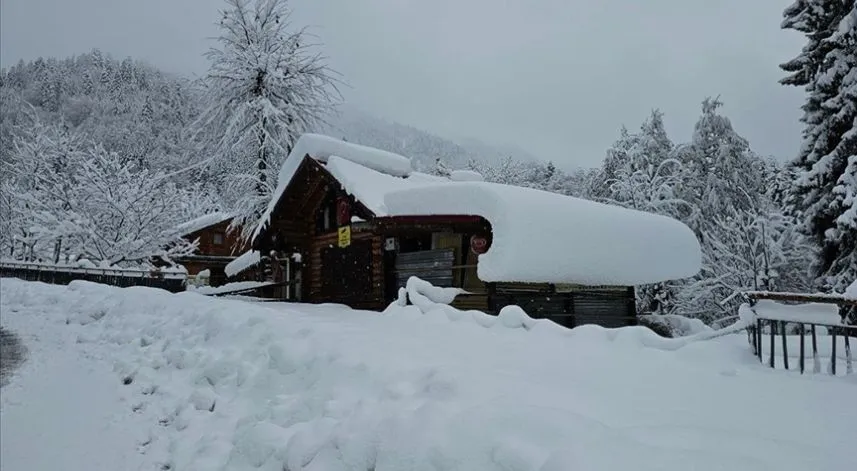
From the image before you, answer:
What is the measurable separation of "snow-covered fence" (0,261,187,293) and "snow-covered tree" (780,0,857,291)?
1990 centimetres

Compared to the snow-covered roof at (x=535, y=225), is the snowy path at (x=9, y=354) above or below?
below

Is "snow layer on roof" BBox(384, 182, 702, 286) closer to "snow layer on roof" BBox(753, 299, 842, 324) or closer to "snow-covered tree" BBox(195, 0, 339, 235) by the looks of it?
"snow layer on roof" BBox(753, 299, 842, 324)

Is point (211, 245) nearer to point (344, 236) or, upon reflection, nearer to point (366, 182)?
point (344, 236)

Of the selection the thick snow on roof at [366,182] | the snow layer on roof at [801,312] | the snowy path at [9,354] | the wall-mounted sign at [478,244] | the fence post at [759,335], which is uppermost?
the thick snow on roof at [366,182]

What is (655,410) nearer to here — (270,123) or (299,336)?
(299,336)

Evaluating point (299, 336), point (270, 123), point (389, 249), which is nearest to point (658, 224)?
point (389, 249)

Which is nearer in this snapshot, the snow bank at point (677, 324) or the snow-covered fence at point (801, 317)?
the snow-covered fence at point (801, 317)

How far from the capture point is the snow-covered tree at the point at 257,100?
23.6m

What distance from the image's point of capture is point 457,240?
1554 cm

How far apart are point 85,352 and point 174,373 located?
2798 millimetres

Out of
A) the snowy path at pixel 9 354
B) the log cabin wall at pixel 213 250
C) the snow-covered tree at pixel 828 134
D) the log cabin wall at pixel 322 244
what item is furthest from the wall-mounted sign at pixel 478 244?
the log cabin wall at pixel 213 250

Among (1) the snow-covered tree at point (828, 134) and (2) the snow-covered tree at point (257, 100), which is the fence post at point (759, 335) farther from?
(2) the snow-covered tree at point (257, 100)

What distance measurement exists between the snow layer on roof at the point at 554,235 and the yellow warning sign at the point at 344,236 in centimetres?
300

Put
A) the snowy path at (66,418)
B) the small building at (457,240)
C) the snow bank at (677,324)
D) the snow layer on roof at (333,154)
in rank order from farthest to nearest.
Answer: the snow layer on roof at (333,154) → the snow bank at (677,324) → the small building at (457,240) → the snowy path at (66,418)
